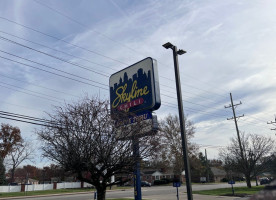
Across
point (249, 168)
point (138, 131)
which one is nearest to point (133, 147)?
point (138, 131)

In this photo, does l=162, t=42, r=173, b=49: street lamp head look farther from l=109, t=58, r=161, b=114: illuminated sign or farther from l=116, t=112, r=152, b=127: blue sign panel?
l=116, t=112, r=152, b=127: blue sign panel

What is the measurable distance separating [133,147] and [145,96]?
4224 millimetres

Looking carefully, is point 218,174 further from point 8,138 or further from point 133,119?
point 133,119

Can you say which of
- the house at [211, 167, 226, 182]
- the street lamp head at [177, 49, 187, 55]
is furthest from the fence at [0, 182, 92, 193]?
the house at [211, 167, 226, 182]

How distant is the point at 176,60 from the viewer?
11586 millimetres

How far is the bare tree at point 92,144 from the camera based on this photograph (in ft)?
35.4

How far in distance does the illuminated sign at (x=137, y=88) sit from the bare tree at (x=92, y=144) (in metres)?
2.40

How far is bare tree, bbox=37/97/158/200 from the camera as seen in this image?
10.8m

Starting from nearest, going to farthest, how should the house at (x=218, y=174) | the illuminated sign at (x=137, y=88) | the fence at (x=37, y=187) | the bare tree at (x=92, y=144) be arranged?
the bare tree at (x=92, y=144), the illuminated sign at (x=137, y=88), the fence at (x=37, y=187), the house at (x=218, y=174)

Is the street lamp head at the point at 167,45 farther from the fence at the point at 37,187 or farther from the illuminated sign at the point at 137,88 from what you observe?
the fence at the point at 37,187

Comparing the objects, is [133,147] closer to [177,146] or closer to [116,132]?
[116,132]

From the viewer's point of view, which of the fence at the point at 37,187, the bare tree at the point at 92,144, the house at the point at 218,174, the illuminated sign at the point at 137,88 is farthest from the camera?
the house at the point at 218,174

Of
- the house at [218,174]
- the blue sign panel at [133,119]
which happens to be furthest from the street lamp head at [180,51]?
the house at [218,174]

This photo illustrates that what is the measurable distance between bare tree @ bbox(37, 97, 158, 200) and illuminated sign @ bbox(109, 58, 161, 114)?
240cm
